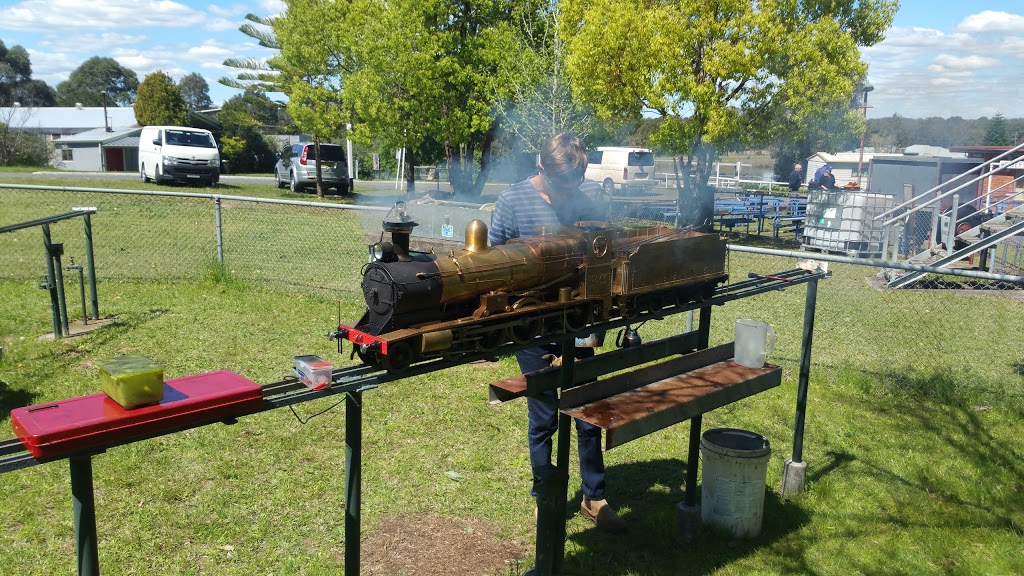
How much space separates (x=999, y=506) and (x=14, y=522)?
6.31 m

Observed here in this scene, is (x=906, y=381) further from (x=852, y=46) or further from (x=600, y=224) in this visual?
(x=852, y=46)

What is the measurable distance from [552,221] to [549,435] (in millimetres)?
1282

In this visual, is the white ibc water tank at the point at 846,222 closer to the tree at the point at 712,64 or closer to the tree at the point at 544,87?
the tree at the point at 712,64

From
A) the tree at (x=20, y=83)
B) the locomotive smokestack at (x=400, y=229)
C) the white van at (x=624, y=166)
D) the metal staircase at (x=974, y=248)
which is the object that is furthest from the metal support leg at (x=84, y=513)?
the tree at (x=20, y=83)

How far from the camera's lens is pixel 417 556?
4137 millimetres

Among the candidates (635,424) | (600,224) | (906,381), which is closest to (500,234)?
(600,224)

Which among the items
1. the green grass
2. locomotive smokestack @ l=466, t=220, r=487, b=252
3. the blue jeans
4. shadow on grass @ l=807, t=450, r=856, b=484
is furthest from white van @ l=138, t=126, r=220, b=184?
locomotive smokestack @ l=466, t=220, r=487, b=252

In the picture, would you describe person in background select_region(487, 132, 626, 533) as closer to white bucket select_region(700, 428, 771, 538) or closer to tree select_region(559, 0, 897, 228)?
white bucket select_region(700, 428, 771, 538)

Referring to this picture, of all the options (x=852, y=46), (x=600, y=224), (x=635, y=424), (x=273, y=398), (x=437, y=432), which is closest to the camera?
(x=273, y=398)

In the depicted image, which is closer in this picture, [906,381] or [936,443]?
[936,443]

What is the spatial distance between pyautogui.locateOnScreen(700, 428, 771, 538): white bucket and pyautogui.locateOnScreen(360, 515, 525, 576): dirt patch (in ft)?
4.00

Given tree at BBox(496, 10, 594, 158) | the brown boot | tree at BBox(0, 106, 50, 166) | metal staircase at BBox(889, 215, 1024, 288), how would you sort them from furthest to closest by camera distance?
tree at BBox(0, 106, 50, 166)
tree at BBox(496, 10, 594, 158)
metal staircase at BBox(889, 215, 1024, 288)
the brown boot

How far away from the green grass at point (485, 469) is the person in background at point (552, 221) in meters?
0.32

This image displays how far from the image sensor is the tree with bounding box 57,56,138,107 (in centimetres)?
9394
